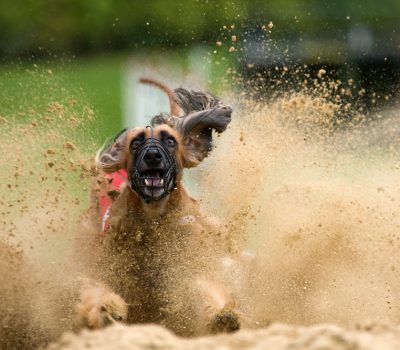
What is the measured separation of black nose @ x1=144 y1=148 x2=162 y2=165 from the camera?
204 inches

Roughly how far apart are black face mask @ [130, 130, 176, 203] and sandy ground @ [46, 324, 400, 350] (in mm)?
1716

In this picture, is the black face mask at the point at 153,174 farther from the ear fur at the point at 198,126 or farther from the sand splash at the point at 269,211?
the sand splash at the point at 269,211

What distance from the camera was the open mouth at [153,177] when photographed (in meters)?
5.14

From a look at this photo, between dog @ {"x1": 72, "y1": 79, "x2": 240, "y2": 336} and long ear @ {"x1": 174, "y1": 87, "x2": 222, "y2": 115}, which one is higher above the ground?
long ear @ {"x1": 174, "y1": 87, "x2": 222, "y2": 115}

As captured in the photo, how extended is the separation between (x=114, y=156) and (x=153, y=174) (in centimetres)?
43

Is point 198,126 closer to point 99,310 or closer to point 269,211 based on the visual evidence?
point 269,211

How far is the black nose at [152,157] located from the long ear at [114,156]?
13.6 inches

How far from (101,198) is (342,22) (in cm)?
749

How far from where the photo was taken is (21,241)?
5531 millimetres

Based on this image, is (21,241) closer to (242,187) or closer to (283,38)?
(242,187)

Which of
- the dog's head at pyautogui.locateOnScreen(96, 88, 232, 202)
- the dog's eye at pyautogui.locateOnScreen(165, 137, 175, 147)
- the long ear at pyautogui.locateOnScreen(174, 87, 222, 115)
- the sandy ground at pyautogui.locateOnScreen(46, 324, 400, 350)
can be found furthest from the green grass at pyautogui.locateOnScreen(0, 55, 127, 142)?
the sandy ground at pyautogui.locateOnScreen(46, 324, 400, 350)

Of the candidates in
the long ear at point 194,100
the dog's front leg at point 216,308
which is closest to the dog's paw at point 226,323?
the dog's front leg at point 216,308

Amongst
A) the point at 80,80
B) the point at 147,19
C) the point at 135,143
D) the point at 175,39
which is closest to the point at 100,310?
the point at 135,143

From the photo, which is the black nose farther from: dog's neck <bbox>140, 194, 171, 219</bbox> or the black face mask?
dog's neck <bbox>140, 194, 171, 219</bbox>
